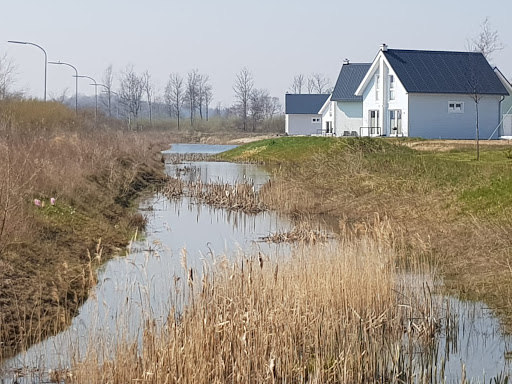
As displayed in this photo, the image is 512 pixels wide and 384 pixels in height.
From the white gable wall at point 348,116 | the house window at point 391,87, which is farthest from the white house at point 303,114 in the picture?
the house window at point 391,87

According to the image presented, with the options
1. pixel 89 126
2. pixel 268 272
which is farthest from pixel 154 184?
pixel 268 272

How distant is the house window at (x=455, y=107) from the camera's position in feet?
152

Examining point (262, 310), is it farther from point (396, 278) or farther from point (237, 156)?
point (237, 156)

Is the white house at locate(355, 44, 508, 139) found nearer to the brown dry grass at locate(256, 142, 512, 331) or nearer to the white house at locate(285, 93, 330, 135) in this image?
the brown dry grass at locate(256, 142, 512, 331)

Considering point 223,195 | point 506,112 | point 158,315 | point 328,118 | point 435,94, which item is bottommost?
point 158,315

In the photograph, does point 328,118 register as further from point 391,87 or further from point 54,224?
point 54,224

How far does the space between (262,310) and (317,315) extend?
68 centimetres

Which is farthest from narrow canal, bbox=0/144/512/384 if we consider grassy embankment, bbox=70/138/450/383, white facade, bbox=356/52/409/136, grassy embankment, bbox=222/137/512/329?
white facade, bbox=356/52/409/136

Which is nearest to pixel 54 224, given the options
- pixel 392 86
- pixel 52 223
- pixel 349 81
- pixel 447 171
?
pixel 52 223

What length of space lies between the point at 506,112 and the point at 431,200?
31.3 metres

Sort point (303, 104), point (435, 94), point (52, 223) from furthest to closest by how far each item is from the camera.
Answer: point (303, 104) → point (435, 94) → point (52, 223)

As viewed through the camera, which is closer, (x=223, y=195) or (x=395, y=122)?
(x=223, y=195)

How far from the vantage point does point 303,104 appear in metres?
79.7

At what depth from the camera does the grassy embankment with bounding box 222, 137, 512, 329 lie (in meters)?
12.6
